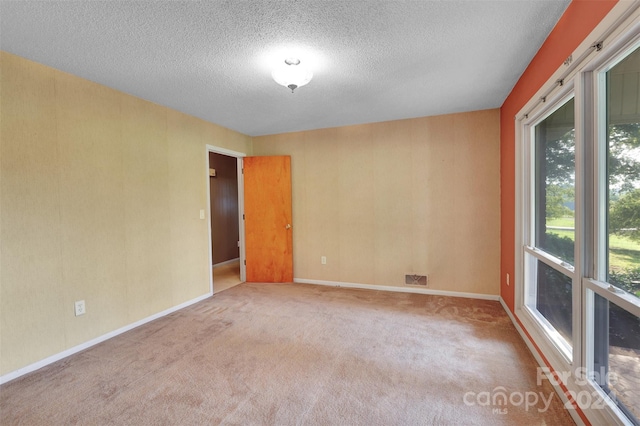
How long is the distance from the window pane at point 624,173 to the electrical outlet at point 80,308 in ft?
12.3

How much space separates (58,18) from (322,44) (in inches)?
64.8

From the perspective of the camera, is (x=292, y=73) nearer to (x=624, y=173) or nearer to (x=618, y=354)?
(x=624, y=173)

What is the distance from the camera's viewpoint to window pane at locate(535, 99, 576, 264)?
169 cm

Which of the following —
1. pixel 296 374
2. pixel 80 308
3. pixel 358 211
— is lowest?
pixel 296 374

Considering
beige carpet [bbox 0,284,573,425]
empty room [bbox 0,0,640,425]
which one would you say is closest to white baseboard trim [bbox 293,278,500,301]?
empty room [bbox 0,0,640,425]

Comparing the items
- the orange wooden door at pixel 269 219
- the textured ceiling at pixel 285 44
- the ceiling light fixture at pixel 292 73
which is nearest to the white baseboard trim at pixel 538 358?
the textured ceiling at pixel 285 44

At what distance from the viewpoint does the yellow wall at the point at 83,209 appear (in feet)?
6.59

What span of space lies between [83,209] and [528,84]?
13.4 ft

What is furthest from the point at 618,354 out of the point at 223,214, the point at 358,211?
the point at 223,214

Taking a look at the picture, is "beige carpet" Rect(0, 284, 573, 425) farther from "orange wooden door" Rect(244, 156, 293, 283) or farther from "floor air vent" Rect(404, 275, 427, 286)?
"orange wooden door" Rect(244, 156, 293, 283)

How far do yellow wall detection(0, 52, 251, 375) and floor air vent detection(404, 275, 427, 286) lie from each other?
116 inches

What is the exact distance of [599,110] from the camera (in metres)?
1.34

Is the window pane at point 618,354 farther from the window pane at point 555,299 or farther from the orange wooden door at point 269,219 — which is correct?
the orange wooden door at point 269,219

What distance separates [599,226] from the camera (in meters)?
1.35
